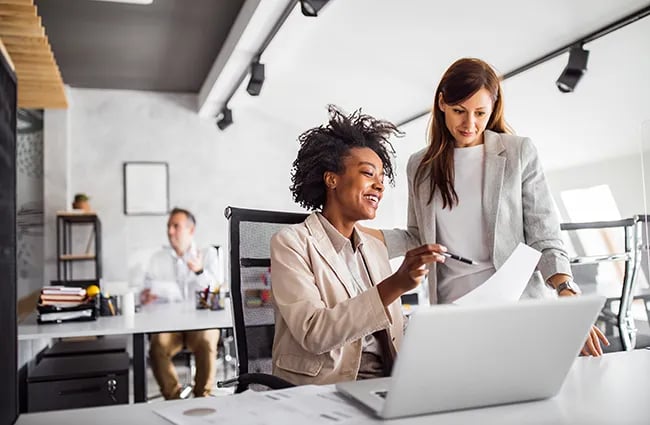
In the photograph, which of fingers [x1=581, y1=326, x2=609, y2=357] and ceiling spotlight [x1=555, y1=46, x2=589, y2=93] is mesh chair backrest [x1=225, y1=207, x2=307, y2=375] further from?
ceiling spotlight [x1=555, y1=46, x2=589, y2=93]

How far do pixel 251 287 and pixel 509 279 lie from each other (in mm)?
821

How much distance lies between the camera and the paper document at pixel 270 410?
2.86 feet

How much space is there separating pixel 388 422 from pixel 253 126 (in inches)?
261

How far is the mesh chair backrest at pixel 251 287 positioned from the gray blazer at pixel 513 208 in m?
0.35

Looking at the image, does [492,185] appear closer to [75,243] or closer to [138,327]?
[138,327]

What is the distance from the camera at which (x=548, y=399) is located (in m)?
0.96

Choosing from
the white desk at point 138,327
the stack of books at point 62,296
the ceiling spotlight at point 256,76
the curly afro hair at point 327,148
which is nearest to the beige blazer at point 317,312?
the curly afro hair at point 327,148

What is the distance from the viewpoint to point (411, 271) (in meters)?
1.19

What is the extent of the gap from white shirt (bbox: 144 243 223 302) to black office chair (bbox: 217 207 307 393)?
1.96 metres

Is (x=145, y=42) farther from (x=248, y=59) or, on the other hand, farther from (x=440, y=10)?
(x=440, y=10)

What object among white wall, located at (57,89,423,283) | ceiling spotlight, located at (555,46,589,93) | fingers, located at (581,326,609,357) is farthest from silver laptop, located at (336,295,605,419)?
white wall, located at (57,89,423,283)

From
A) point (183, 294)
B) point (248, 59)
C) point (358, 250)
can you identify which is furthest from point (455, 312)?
point (248, 59)

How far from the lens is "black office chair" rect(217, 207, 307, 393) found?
5.53 ft

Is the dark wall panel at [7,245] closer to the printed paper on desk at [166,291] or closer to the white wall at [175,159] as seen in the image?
the printed paper on desk at [166,291]
